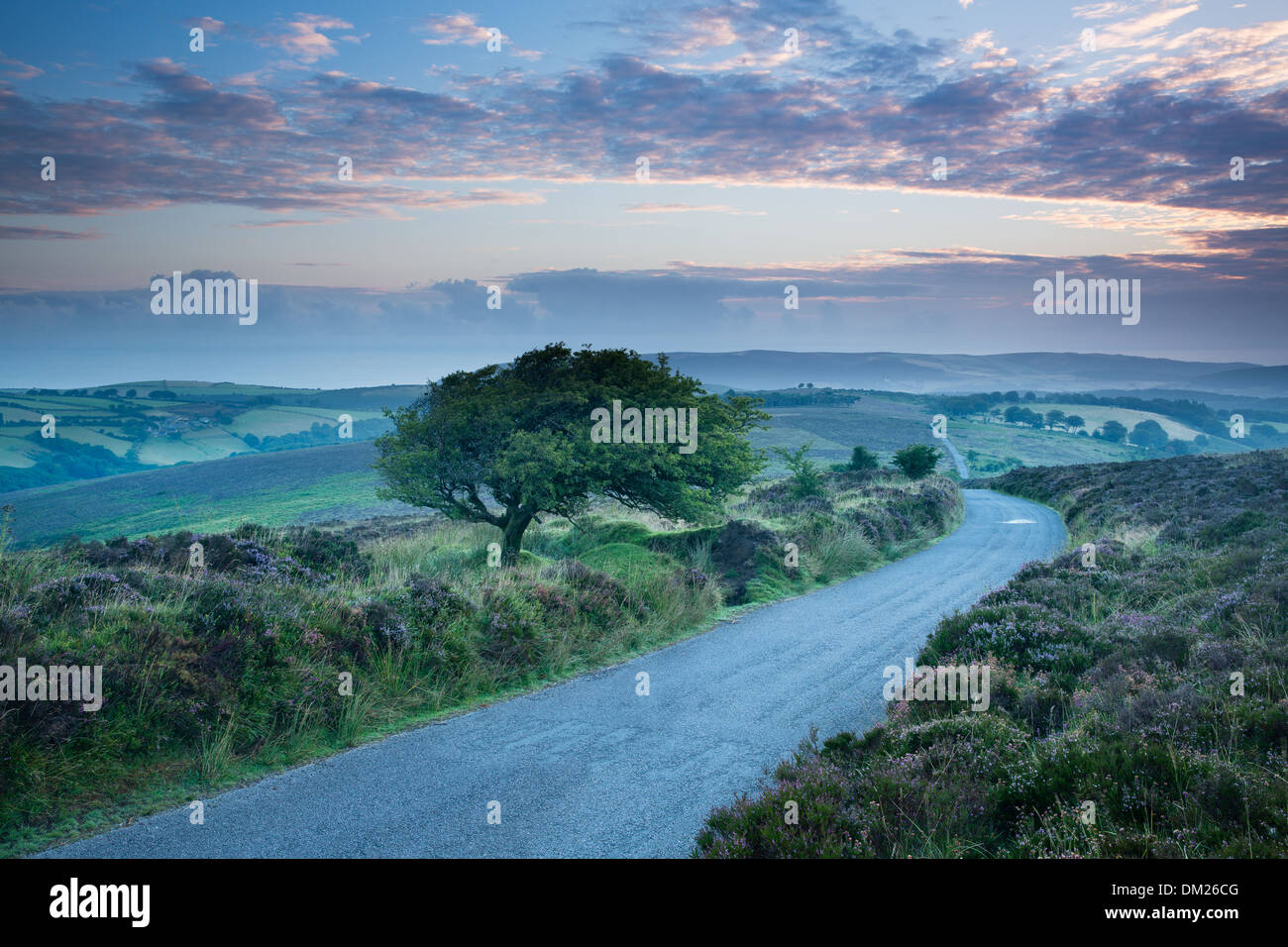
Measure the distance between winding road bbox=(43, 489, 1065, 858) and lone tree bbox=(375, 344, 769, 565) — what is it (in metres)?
6.36

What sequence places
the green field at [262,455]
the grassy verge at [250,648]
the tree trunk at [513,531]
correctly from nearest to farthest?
the grassy verge at [250,648]
the tree trunk at [513,531]
the green field at [262,455]

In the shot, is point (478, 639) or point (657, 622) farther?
point (657, 622)

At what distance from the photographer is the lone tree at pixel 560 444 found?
17844 millimetres

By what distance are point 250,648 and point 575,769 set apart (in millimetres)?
3869

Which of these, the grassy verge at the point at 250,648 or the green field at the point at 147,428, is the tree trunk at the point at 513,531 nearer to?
the grassy verge at the point at 250,648

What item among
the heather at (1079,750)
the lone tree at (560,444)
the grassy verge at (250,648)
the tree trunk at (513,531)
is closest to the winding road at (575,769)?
the grassy verge at (250,648)

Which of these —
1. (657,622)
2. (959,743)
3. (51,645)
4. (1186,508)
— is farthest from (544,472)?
(1186,508)

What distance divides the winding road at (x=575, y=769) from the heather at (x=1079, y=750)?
0.71 meters

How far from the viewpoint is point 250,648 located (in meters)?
8.03

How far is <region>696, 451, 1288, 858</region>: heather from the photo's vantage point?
16.3 feet

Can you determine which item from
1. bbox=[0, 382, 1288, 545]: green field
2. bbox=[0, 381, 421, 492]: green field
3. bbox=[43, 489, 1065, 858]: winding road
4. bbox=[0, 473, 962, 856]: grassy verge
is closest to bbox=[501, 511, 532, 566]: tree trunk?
bbox=[0, 473, 962, 856]: grassy verge
